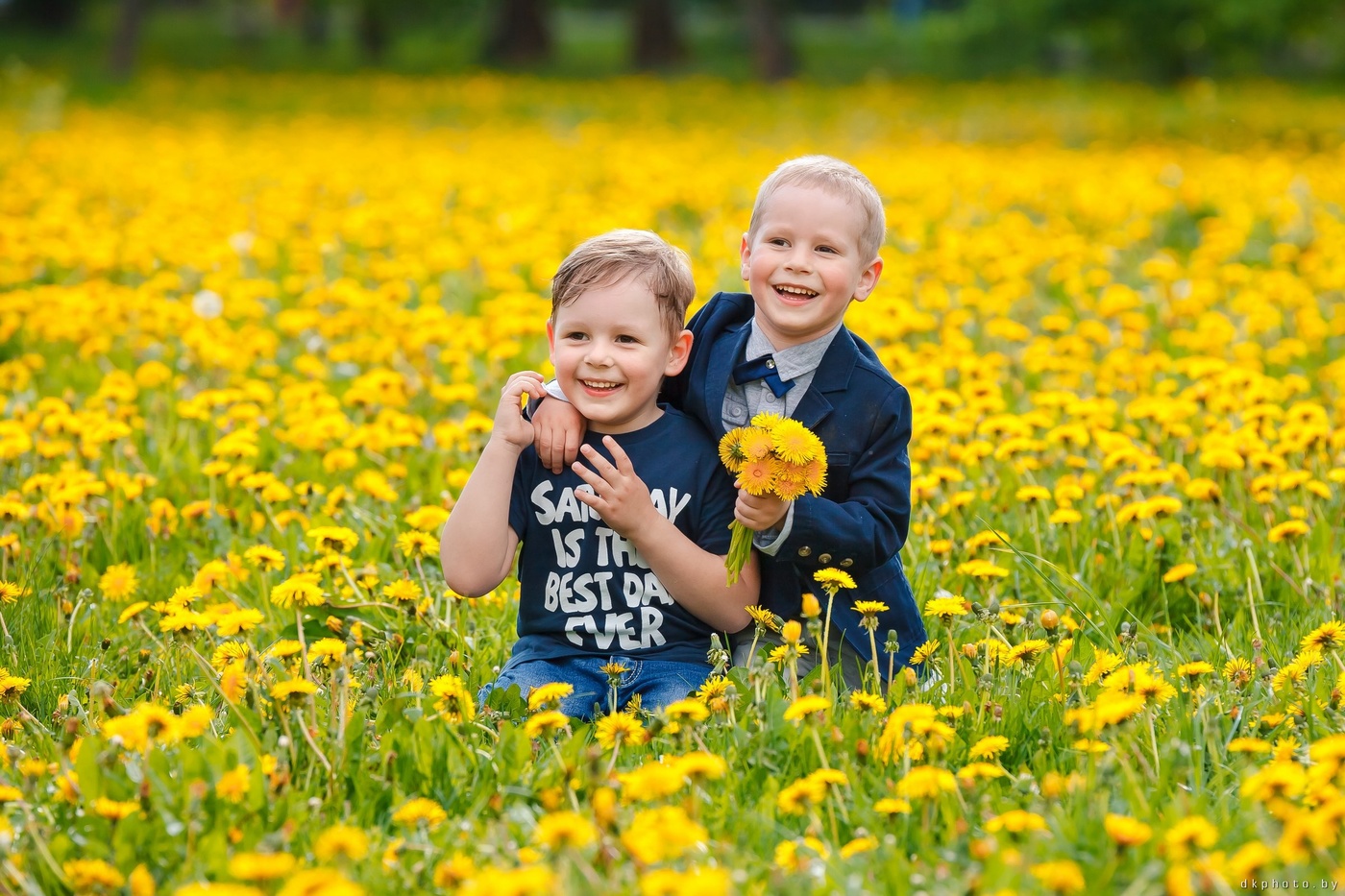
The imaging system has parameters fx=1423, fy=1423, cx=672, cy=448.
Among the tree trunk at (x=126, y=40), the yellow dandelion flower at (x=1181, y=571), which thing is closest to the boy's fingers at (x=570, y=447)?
the yellow dandelion flower at (x=1181, y=571)

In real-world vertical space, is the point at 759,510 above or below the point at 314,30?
below

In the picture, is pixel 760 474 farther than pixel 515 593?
No

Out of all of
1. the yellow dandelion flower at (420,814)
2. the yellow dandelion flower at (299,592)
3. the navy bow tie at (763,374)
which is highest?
the navy bow tie at (763,374)

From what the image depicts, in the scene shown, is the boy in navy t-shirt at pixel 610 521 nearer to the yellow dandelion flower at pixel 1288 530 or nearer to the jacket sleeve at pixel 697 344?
the jacket sleeve at pixel 697 344

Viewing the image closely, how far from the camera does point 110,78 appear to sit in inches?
858

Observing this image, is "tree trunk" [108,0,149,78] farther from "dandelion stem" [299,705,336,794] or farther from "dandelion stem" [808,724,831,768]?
"dandelion stem" [808,724,831,768]

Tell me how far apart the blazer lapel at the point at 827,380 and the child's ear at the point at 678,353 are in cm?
25

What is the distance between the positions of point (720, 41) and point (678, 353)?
108ft

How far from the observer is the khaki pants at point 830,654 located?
2785mm

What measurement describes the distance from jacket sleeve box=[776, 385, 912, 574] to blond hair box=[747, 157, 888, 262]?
0.29 meters

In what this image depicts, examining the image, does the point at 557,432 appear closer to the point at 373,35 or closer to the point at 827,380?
the point at 827,380

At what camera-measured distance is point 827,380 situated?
8.84ft

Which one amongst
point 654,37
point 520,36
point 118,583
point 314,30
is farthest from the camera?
point 314,30

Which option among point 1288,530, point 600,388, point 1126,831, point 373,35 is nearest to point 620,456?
point 600,388
